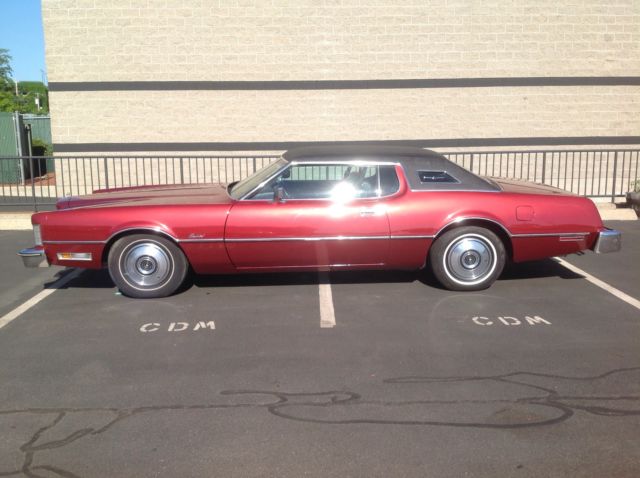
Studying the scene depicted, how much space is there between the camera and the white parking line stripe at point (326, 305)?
19.3 ft

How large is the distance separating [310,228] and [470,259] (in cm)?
163

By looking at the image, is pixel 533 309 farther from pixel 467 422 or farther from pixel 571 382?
pixel 467 422

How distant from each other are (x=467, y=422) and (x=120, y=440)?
2004 mm

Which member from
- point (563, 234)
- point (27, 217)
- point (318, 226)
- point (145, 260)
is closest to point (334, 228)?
point (318, 226)

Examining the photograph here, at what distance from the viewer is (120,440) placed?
3840 millimetres

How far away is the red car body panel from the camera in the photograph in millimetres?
6516

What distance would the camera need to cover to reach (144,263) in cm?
661

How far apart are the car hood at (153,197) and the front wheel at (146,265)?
0.41 meters

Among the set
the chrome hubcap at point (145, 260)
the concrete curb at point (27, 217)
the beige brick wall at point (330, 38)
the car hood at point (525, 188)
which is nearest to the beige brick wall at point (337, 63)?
the beige brick wall at point (330, 38)

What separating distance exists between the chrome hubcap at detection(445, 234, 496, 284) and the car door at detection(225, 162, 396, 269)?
2.24ft

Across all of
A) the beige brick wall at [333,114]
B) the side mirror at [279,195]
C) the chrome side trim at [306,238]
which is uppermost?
the beige brick wall at [333,114]

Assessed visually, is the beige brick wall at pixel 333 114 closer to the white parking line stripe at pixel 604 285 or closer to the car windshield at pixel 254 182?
the white parking line stripe at pixel 604 285

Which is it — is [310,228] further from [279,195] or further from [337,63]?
[337,63]

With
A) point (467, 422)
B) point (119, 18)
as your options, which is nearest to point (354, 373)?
point (467, 422)
